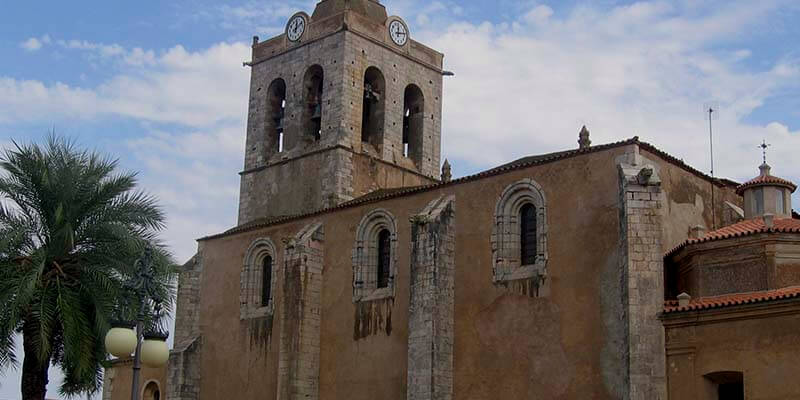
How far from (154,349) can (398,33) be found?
2467 cm

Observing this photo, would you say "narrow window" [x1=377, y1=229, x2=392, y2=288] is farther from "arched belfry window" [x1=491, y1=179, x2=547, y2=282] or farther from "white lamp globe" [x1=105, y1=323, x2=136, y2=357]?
"white lamp globe" [x1=105, y1=323, x2=136, y2=357]

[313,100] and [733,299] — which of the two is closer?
[733,299]

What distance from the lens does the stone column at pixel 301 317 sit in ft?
89.1

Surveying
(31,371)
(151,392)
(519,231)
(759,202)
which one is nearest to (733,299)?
(759,202)

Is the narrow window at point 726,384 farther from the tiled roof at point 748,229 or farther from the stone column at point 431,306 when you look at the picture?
the stone column at point 431,306

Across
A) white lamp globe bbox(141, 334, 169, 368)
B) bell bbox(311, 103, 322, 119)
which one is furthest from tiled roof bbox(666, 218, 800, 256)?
bell bbox(311, 103, 322, 119)

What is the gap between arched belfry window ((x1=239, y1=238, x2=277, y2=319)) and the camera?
30250 millimetres

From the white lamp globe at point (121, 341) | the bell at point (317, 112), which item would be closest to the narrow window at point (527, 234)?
the bell at point (317, 112)

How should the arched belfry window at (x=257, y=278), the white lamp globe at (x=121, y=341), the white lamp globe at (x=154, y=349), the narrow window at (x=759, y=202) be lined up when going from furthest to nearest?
1. the arched belfry window at (x=257, y=278)
2. the narrow window at (x=759, y=202)
3. the white lamp globe at (x=154, y=349)
4. the white lamp globe at (x=121, y=341)

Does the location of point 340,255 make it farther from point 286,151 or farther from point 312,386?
point 286,151

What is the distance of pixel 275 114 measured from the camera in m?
36.4

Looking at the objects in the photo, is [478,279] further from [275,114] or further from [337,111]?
[275,114]

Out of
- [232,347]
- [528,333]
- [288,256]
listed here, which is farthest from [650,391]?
[232,347]

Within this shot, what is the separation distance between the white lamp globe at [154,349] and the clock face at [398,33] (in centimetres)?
2399
